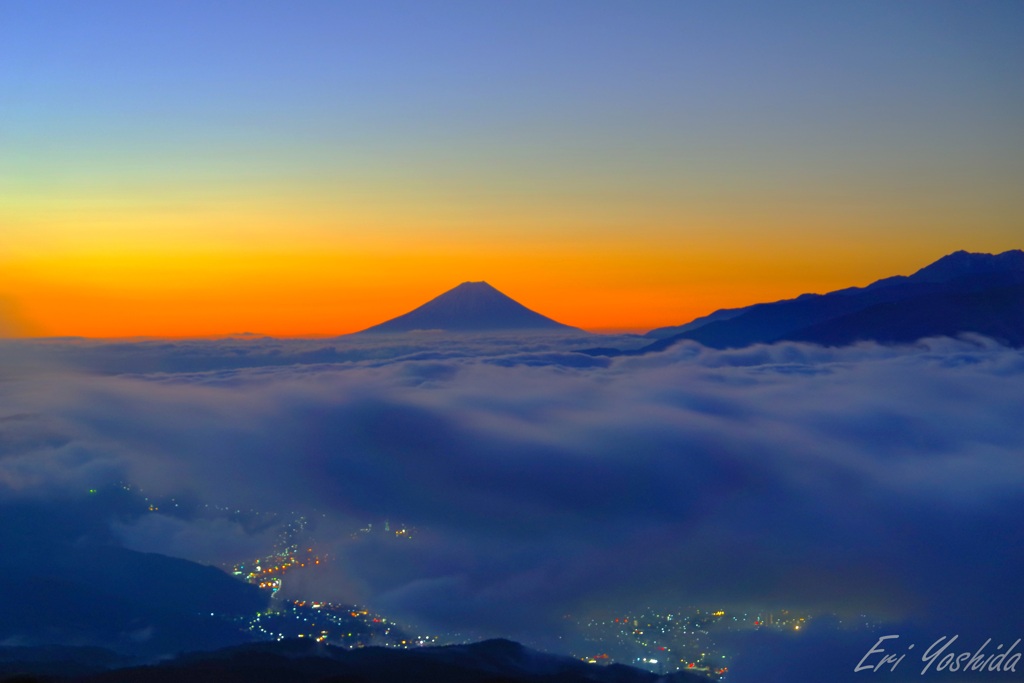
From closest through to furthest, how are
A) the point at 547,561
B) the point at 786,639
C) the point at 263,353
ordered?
the point at 786,639
the point at 547,561
the point at 263,353

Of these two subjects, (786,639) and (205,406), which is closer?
(786,639)

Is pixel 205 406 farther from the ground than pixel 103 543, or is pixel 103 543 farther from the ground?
pixel 205 406

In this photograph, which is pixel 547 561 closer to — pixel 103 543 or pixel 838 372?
pixel 103 543

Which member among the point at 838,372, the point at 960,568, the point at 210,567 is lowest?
the point at 960,568

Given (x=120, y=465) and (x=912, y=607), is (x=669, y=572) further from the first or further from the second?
(x=120, y=465)

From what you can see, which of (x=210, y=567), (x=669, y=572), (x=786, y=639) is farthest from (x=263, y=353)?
(x=786, y=639)

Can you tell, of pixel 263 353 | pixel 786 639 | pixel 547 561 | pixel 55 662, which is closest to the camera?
pixel 55 662
